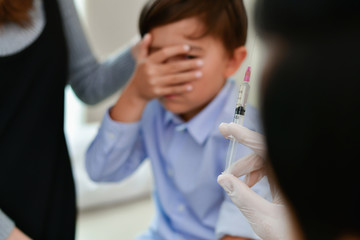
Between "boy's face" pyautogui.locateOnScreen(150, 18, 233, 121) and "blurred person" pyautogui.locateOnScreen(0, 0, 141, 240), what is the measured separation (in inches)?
7.3

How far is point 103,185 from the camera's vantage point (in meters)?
1.65

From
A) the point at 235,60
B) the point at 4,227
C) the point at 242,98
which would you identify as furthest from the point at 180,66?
the point at 4,227

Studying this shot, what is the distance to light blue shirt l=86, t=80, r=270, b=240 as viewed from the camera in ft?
2.17

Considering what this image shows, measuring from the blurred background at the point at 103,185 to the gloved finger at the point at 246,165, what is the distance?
1176 mm

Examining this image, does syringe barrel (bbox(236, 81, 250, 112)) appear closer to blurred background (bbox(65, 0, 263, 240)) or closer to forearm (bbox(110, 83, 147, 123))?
forearm (bbox(110, 83, 147, 123))

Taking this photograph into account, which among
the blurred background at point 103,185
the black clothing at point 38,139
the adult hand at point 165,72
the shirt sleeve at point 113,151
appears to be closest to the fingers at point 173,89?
the adult hand at point 165,72

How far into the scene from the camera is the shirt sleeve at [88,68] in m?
0.82

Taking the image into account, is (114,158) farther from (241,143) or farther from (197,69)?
(241,143)

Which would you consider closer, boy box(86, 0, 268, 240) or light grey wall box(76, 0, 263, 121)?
boy box(86, 0, 268, 240)

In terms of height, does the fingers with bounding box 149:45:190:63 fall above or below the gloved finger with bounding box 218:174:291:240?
above

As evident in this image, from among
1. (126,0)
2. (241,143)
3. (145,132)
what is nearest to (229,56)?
(241,143)

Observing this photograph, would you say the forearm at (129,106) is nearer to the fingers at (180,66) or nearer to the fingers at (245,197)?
the fingers at (180,66)

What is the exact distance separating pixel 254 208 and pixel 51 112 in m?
0.50

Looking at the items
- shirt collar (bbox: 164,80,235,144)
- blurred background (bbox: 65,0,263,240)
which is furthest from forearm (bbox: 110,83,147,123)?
blurred background (bbox: 65,0,263,240)
